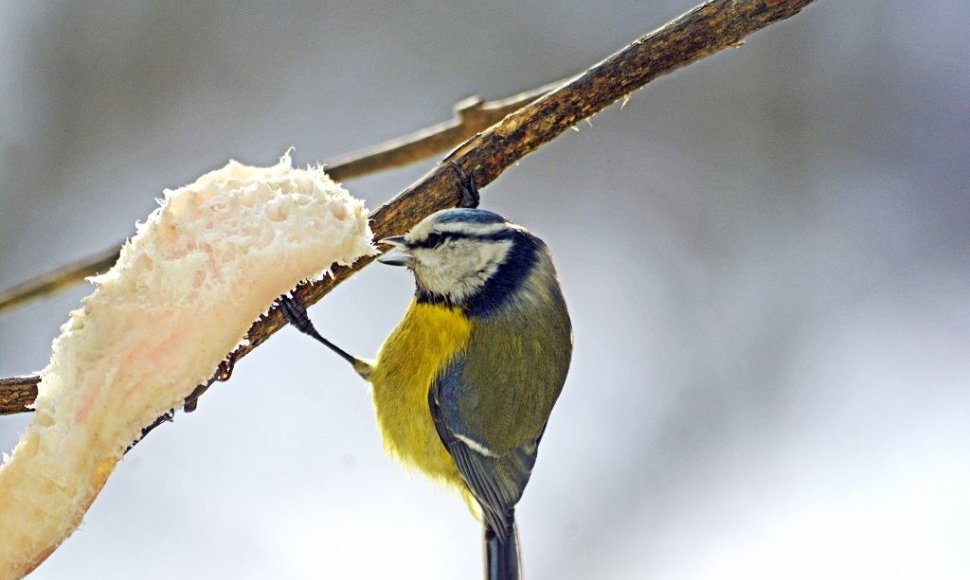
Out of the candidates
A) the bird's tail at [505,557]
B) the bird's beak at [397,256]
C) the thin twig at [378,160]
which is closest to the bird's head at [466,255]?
the bird's beak at [397,256]

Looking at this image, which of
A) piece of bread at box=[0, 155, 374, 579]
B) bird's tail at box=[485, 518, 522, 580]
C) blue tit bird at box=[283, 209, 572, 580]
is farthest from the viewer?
bird's tail at box=[485, 518, 522, 580]

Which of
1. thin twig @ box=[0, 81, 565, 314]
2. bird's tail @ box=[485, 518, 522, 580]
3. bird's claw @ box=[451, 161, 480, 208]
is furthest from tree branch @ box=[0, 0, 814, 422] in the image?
bird's tail @ box=[485, 518, 522, 580]

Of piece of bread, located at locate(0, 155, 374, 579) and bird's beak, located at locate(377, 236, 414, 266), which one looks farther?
bird's beak, located at locate(377, 236, 414, 266)

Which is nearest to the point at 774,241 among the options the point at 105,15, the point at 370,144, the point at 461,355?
the point at 370,144

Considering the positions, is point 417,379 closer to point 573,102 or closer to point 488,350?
point 488,350

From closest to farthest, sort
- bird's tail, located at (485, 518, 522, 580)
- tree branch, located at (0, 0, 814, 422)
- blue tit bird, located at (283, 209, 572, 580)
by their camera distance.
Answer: tree branch, located at (0, 0, 814, 422) → blue tit bird, located at (283, 209, 572, 580) → bird's tail, located at (485, 518, 522, 580)

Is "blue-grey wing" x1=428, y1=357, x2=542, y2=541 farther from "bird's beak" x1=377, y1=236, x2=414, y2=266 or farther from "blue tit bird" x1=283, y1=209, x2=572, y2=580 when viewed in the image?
"bird's beak" x1=377, y1=236, x2=414, y2=266

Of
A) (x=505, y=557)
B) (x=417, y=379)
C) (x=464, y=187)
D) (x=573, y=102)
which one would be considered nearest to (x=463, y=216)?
(x=464, y=187)

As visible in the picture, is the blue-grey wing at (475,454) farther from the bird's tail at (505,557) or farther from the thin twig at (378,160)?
the thin twig at (378,160)
